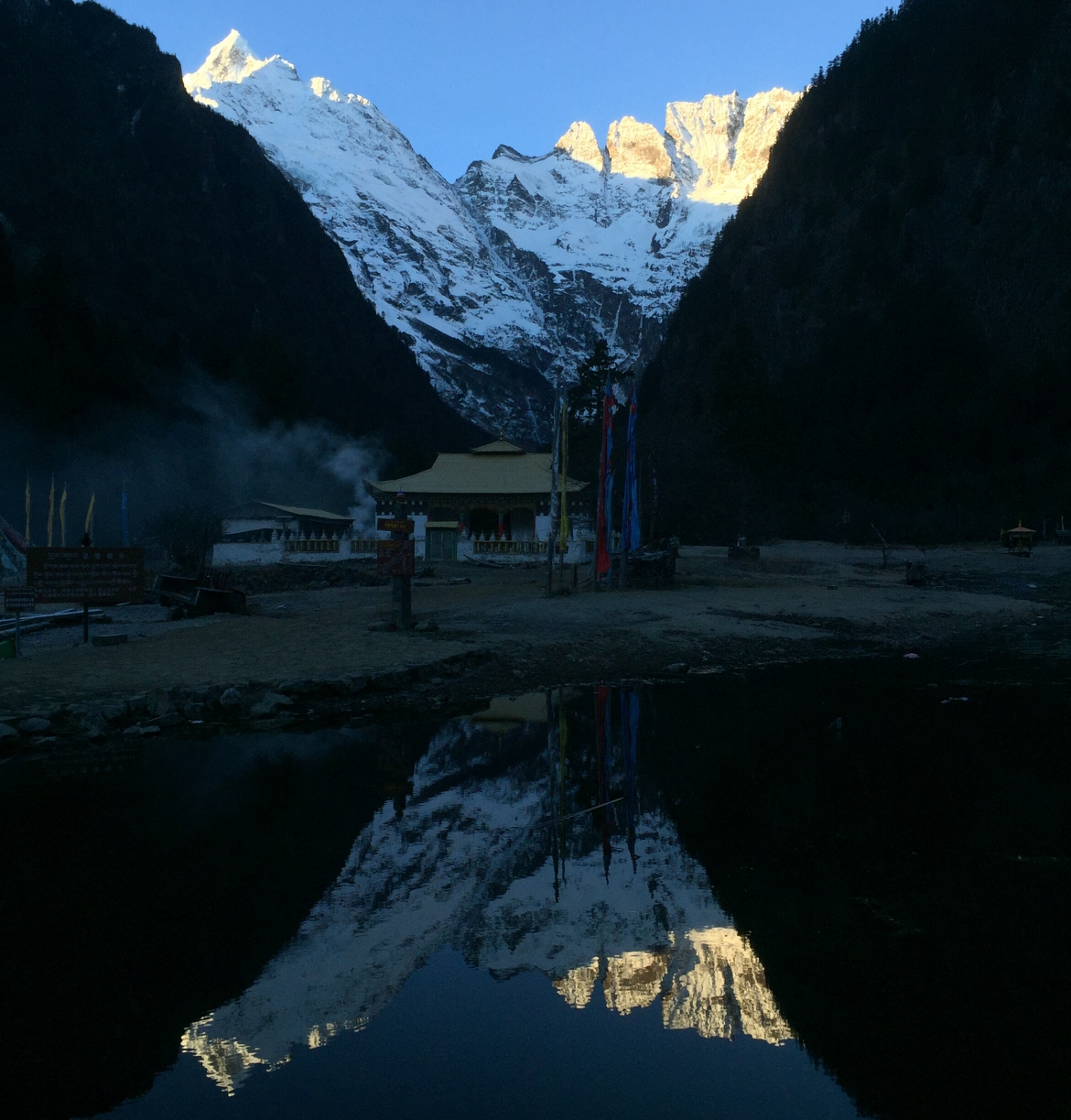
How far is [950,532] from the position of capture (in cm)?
6469

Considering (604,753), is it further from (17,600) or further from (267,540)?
(267,540)

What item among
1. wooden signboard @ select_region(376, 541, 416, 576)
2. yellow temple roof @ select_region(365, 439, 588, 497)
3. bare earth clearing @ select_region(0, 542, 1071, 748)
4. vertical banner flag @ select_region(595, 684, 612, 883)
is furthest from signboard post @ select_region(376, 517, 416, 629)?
yellow temple roof @ select_region(365, 439, 588, 497)

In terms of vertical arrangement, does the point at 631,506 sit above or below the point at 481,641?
above

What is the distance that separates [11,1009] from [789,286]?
10869cm

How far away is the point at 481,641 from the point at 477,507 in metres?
30.4

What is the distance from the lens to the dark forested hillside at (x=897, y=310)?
74.1m

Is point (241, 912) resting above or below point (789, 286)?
below

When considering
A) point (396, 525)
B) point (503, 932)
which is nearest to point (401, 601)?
point (396, 525)

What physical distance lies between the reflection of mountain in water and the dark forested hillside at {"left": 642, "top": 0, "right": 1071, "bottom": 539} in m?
53.2

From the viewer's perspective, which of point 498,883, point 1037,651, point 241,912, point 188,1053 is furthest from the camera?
point 1037,651

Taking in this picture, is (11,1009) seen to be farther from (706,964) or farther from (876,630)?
(876,630)

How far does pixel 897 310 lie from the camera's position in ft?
303

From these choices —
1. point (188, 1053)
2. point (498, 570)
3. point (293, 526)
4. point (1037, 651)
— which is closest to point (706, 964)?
point (188, 1053)

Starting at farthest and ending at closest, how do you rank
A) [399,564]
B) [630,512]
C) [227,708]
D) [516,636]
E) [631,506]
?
1. [630,512]
2. [631,506]
3. [399,564]
4. [516,636]
5. [227,708]
